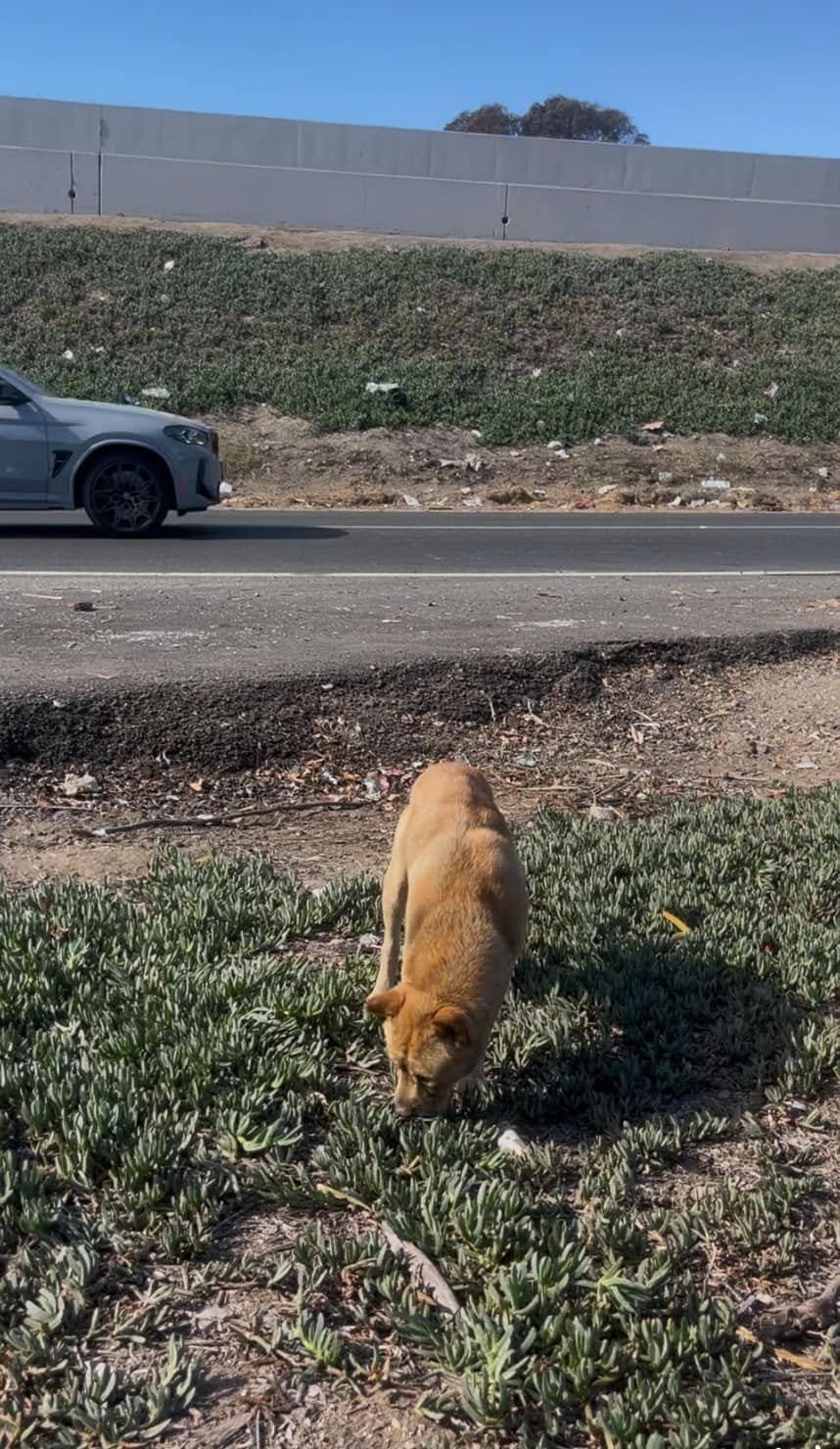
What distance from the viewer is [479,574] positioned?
12117mm

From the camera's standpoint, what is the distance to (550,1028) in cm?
419

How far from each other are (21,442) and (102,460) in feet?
2.67

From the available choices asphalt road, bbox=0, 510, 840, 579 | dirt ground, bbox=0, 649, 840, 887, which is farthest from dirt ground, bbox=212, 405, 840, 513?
dirt ground, bbox=0, 649, 840, 887

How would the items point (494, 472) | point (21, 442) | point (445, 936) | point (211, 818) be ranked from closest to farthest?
point (445, 936), point (211, 818), point (21, 442), point (494, 472)

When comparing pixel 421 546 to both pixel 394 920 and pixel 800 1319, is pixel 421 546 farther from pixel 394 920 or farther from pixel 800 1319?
pixel 800 1319

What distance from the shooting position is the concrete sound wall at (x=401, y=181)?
35906mm

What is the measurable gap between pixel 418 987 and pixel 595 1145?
0.65m

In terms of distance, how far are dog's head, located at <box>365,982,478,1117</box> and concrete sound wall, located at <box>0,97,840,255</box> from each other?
3592 centimetres

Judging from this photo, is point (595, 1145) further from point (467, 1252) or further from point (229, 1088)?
point (229, 1088)

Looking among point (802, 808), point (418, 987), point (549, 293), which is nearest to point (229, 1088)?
point (418, 987)

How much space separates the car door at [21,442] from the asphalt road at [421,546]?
61cm

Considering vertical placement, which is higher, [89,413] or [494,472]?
[89,413]

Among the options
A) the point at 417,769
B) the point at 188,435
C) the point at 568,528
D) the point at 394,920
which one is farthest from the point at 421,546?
the point at 394,920

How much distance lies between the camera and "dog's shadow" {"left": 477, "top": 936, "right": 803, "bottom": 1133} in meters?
3.92
